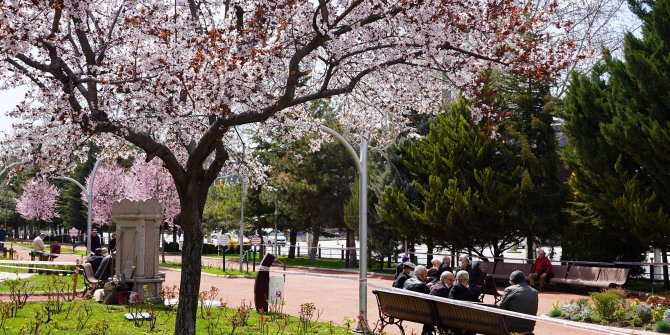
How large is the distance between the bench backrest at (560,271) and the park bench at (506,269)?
0.98 meters

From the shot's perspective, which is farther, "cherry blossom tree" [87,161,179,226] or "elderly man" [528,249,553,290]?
"cherry blossom tree" [87,161,179,226]

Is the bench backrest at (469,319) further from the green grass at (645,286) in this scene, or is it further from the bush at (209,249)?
the bush at (209,249)

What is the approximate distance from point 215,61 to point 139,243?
29.3ft

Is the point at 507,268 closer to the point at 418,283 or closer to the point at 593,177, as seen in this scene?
the point at 593,177

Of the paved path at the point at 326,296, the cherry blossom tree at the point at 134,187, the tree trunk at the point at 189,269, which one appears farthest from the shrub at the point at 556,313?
the cherry blossom tree at the point at 134,187

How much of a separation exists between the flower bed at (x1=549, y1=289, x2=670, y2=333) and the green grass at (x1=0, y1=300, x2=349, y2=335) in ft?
16.7

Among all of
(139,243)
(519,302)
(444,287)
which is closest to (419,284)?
(444,287)

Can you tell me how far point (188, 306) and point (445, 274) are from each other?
4.25 m

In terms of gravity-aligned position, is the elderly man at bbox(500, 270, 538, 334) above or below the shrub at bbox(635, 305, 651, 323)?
above

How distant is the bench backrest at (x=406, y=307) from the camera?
1211cm

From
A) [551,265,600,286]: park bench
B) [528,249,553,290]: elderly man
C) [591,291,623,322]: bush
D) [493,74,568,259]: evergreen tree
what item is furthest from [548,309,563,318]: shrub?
[493,74,568,259]: evergreen tree

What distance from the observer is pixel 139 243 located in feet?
56.1

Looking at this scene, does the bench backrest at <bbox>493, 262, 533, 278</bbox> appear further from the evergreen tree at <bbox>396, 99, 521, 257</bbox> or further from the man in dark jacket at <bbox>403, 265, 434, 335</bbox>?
the man in dark jacket at <bbox>403, 265, 434, 335</bbox>

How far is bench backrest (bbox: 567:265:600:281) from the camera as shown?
76.8ft
